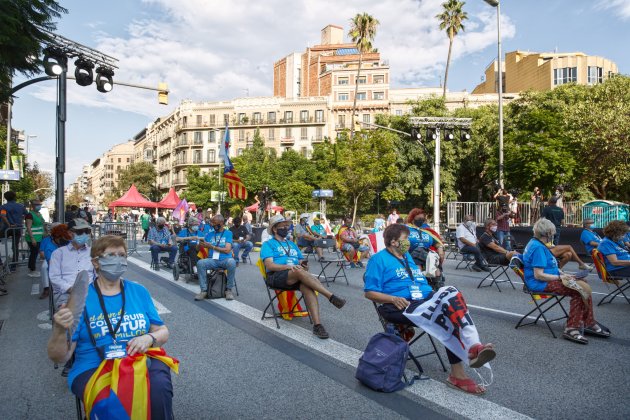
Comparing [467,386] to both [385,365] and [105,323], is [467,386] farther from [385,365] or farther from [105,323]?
[105,323]

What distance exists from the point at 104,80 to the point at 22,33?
184 inches

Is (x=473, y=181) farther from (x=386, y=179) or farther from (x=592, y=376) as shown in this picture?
(x=592, y=376)

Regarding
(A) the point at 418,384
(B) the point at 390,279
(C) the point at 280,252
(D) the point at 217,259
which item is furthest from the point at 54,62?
(A) the point at 418,384

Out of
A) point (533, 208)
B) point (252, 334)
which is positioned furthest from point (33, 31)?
point (533, 208)

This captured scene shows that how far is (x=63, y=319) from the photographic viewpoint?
8.98 ft

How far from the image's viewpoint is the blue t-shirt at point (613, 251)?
7.75 meters

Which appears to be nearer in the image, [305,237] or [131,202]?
[305,237]

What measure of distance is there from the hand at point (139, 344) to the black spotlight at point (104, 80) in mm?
11299

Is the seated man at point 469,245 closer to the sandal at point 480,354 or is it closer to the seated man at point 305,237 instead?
the seated man at point 305,237

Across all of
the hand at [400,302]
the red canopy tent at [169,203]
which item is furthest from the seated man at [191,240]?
the red canopy tent at [169,203]

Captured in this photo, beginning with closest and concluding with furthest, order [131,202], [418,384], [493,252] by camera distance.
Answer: [418,384] < [493,252] < [131,202]

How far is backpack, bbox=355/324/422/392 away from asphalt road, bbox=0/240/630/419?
0.29ft

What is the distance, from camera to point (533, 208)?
22.7m

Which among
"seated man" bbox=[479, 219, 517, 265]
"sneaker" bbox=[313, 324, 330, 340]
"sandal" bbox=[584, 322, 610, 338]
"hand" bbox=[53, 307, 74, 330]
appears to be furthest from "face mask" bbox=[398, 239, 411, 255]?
"seated man" bbox=[479, 219, 517, 265]
